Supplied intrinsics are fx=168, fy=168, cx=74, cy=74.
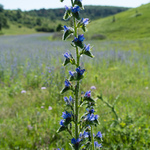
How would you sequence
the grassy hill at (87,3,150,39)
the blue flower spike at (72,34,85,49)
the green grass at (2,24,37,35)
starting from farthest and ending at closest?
the green grass at (2,24,37,35)
the grassy hill at (87,3,150,39)
the blue flower spike at (72,34,85,49)

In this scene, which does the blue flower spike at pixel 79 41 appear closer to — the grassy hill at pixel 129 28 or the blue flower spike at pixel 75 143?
the blue flower spike at pixel 75 143

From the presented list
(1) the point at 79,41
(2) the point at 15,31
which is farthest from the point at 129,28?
(2) the point at 15,31

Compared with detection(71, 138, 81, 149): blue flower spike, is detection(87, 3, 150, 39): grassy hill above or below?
above

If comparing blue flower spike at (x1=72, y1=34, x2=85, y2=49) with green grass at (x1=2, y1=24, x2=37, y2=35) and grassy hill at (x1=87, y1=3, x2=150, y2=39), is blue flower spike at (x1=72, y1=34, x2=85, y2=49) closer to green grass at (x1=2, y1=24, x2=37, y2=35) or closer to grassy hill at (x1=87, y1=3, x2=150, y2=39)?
grassy hill at (x1=87, y1=3, x2=150, y2=39)

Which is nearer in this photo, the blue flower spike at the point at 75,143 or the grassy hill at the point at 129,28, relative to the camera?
the blue flower spike at the point at 75,143

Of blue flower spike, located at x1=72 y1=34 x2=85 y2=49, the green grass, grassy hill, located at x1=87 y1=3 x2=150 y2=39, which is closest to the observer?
blue flower spike, located at x1=72 y1=34 x2=85 y2=49

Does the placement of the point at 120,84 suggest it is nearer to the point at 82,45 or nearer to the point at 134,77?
the point at 134,77

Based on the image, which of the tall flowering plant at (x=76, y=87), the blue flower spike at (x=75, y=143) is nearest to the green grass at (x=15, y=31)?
the tall flowering plant at (x=76, y=87)

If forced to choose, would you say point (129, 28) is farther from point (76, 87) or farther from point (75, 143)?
point (75, 143)

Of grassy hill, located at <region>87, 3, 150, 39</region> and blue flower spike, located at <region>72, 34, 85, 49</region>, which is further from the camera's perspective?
grassy hill, located at <region>87, 3, 150, 39</region>

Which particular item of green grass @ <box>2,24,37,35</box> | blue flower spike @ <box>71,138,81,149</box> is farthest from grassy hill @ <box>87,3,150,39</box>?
green grass @ <box>2,24,37,35</box>

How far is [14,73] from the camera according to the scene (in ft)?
21.4

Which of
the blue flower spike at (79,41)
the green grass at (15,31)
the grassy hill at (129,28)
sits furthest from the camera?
the green grass at (15,31)

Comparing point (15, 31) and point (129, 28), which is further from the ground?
point (15, 31)
